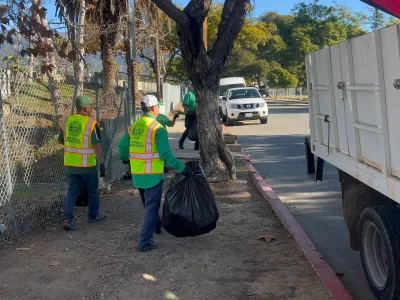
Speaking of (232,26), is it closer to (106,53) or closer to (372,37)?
(372,37)

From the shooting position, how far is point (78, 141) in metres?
6.06

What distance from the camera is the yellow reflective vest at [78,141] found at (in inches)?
238

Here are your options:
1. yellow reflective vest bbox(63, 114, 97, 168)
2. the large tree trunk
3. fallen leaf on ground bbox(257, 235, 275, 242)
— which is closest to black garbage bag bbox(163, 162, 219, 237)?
fallen leaf on ground bbox(257, 235, 275, 242)

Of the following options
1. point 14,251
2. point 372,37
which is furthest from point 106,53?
point 372,37

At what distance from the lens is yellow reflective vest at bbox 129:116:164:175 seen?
510cm

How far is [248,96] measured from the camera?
23.4 metres

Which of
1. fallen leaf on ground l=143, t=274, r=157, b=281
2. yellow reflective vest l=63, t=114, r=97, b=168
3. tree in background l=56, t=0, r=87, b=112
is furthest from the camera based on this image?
tree in background l=56, t=0, r=87, b=112

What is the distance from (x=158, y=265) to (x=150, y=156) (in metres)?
1.10

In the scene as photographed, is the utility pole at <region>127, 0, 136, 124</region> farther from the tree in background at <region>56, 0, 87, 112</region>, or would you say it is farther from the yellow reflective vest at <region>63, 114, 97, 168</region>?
the yellow reflective vest at <region>63, 114, 97, 168</region>

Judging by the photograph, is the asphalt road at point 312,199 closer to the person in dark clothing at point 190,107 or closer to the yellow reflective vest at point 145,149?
the person in dark clothing at point 190,107

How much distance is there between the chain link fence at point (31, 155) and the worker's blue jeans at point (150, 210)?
1.59 m

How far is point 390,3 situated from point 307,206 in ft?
16.4

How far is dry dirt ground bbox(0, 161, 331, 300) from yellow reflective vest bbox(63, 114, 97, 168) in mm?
870

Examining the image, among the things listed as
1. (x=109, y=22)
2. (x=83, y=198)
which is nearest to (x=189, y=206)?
(x=83, y=198)
